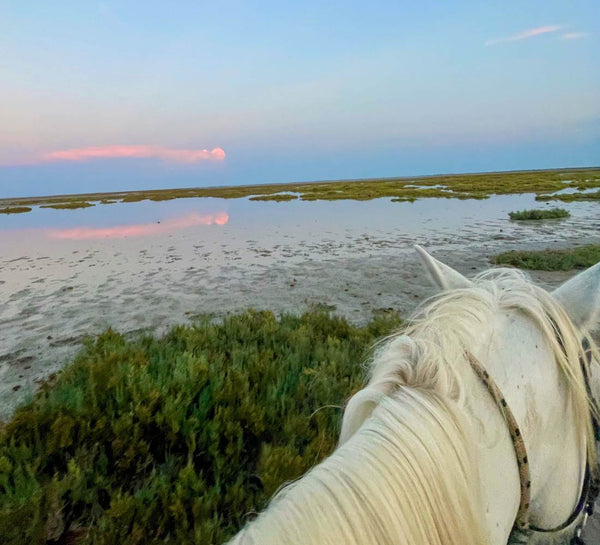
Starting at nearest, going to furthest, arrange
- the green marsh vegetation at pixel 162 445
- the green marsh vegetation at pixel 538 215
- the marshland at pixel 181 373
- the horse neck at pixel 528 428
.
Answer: the horse neck at pixel 528 428 < the green marsh vegetation at pixel 162 445 < the marshland at pixel 181 373 < the green marsh vegetation at pixel 538 215

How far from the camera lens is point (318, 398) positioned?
129 inches

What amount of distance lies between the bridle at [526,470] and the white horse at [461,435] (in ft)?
0.04

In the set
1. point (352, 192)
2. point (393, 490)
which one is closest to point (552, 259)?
point (393, 490)

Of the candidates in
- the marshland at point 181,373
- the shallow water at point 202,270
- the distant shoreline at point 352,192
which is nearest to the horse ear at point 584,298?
the marshland at point 181,373

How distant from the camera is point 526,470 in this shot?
103 cm

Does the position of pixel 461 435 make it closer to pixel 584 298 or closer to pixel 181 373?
pixel 584 298

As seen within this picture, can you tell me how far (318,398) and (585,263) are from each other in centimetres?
943

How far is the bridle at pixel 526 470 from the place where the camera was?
1.00 metres

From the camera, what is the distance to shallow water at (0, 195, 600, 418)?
21.2ft

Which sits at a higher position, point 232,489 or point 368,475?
point 368,475

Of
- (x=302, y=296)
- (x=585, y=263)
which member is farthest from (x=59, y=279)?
(x=585, y=263)

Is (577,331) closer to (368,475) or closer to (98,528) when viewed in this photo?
(368,475)

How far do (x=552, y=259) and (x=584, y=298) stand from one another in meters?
10.1

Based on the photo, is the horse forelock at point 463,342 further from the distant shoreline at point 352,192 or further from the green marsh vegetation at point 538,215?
the distant shoreline at point 352,192
